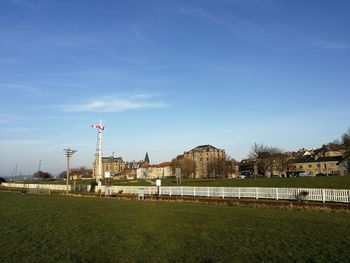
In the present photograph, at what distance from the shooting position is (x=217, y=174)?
430 ft

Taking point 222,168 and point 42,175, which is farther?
point 42,175

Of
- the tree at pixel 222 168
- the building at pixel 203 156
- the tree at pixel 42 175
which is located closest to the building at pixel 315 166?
the tree at pixel 222 168

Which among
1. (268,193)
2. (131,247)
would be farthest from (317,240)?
(268,193)

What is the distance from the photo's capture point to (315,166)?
11956cm

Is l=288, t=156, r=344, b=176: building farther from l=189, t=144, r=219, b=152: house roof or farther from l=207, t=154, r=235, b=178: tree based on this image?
l=189, t=144, r=219, b=152: house roof

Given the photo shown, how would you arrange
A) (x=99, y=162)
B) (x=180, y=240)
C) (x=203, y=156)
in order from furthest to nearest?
(x=203, y=156) < (x=99, y=162) < (x=180, y=240)

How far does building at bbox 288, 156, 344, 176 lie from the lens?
113125mm

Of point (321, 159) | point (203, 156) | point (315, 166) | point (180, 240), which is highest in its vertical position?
point (203, 156)

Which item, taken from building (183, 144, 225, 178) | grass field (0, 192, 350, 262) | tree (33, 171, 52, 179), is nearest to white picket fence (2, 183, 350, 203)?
grass field (0, 192, 350, 262)

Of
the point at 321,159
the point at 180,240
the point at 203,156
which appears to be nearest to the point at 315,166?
the point at 321,159

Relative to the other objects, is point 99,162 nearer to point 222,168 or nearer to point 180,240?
point 180,240

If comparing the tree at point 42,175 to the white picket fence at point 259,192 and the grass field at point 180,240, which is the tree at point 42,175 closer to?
the white picket fence at point 259,192

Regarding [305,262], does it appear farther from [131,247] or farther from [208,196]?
[208,196]

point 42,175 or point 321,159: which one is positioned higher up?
point 321,159
